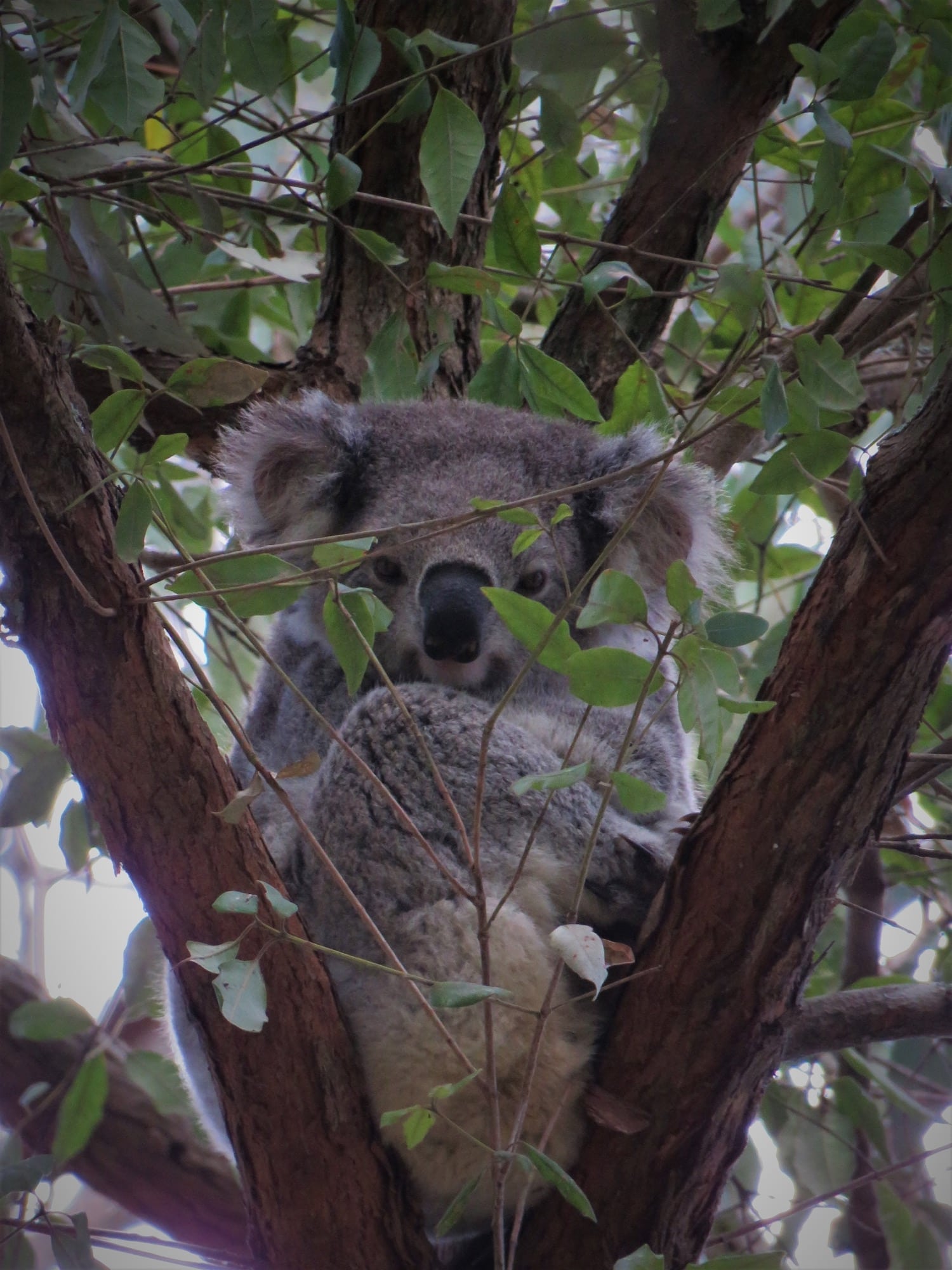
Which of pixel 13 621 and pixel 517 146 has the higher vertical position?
pixel 517 146

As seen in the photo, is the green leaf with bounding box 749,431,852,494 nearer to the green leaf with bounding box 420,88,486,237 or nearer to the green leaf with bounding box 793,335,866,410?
the green leaf with bounding box 793,335,866,410

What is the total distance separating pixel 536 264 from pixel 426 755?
0.99 meters

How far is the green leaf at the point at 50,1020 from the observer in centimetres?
309

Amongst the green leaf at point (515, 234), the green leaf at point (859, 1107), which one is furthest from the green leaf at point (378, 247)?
the green leaf at point (859, 1107)

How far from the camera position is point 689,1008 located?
1.76 meters

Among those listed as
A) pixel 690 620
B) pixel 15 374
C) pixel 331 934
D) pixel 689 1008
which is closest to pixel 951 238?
pixel 690 620

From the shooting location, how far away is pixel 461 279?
6.64 ft

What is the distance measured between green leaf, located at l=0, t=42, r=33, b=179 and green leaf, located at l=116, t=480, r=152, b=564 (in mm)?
567

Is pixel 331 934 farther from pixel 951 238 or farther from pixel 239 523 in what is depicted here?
pixel 951 238

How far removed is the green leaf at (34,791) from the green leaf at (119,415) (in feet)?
3.12

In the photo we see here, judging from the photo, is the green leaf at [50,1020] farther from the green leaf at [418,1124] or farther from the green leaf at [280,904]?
the green leaf at [418,1124]

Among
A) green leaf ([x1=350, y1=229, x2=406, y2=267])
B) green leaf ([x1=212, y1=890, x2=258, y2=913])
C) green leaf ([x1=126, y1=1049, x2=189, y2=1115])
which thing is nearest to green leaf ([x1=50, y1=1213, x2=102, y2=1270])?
green leaf ([x1=126, y1=1049, x2=189, y2=1115])

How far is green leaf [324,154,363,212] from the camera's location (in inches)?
81.7

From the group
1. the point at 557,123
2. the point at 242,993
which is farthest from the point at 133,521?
the point at 557,123
